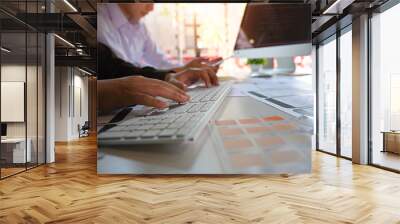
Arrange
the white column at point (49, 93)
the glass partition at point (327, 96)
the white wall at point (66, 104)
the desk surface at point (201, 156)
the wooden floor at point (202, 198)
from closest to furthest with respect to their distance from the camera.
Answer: the wooden floor at point (202, 198)
the desk surface at point (201, 156)
the white column at point (49, 93)
the glass partition at point (327, 96)
the white wall at point (66, 104)

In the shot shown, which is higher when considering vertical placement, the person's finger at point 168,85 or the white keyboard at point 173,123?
the person's finger at point 168,85

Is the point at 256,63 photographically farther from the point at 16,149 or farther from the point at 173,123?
the point at 16,149

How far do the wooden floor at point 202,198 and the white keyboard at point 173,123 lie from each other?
671 mm

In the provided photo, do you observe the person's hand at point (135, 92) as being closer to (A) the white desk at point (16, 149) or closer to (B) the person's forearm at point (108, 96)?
(B) the person's forearm at point (108, 96)

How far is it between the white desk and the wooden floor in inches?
15.9

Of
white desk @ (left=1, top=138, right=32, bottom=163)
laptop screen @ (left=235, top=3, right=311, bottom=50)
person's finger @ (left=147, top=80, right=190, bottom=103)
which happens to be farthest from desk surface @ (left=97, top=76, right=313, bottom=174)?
white desk @ (left=1, top=138, right=32, bottom=163)

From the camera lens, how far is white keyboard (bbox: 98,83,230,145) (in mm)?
5914

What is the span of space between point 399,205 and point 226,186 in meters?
2.23

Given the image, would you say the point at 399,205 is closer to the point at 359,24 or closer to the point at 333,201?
the point at 333,201

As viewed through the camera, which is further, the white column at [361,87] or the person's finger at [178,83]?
the white column at [361,87]

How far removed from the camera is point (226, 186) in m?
5.60

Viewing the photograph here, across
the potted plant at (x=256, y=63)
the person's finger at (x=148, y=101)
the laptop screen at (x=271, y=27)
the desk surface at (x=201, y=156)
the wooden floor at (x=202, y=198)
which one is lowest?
the wooden floor at (x=202, y=198)

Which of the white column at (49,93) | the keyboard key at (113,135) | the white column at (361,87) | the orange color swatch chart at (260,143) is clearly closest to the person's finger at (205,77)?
the orange color swatch chart at (260,143)

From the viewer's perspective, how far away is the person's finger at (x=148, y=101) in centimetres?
604
